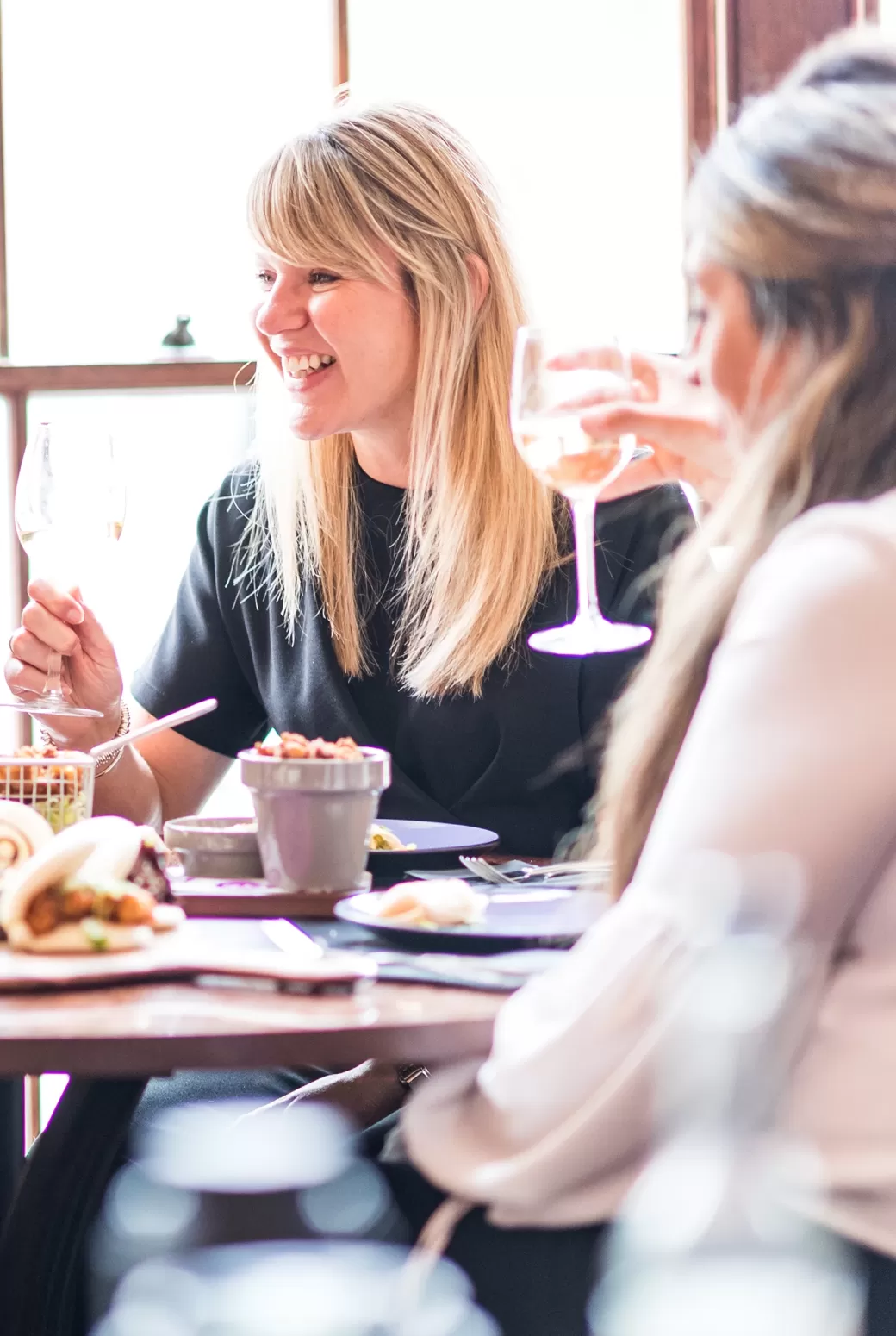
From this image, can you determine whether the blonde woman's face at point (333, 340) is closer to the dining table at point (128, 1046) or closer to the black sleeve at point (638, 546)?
the black sleeve at point (638, 546)

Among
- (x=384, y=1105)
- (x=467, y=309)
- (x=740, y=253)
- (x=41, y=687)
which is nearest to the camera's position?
(x=740, y=253)

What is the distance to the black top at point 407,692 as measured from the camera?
166cm

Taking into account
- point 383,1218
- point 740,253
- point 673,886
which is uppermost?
point 740,253

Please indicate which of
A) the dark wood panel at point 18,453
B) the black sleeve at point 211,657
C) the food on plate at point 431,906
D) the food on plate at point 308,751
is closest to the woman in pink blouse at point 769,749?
the food on plate at point 431,906

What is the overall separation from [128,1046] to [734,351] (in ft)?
1.66

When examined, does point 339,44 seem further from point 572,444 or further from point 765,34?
point 572,444

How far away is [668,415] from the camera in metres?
1.16

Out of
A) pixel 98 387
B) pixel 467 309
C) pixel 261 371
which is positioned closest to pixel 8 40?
pixel 98 387

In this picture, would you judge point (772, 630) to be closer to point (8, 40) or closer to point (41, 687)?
point (41, 687)

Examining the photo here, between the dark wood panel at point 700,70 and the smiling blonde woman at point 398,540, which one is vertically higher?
the dark wood panel at point 700,70

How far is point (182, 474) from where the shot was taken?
257 centimetres

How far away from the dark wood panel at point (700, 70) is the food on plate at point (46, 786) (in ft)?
5.78

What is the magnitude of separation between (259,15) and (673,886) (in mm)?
2221

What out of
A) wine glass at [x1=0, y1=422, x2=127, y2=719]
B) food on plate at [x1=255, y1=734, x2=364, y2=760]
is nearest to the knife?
food on plate at [x1=255, y1=734, x2=364, y2=760]
